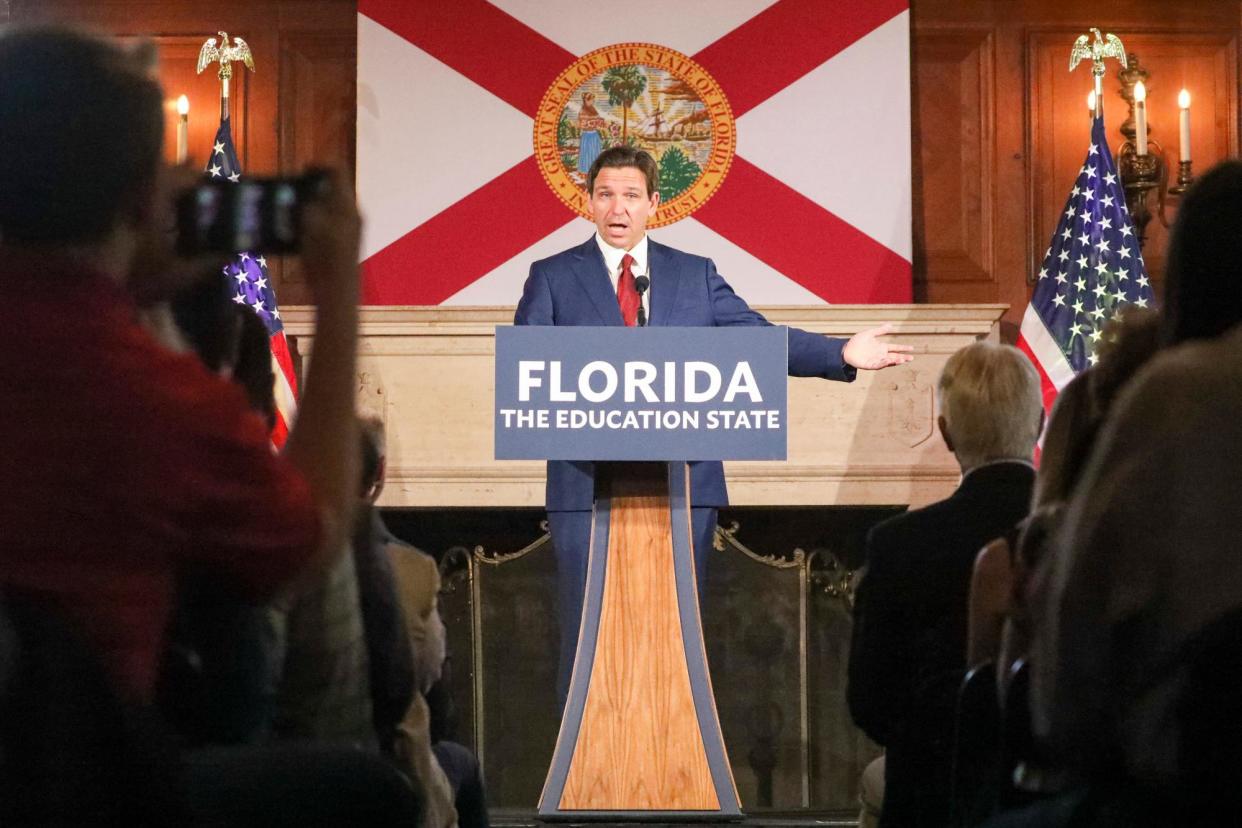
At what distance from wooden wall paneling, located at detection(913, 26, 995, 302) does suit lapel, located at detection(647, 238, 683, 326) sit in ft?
5.94

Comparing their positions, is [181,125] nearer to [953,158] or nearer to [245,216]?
[953,158]

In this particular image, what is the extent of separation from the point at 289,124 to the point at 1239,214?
4375 mm

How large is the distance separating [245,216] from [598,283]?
96.4 inches

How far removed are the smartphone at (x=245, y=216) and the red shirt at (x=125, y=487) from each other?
160mm

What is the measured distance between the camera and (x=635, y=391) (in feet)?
8.78

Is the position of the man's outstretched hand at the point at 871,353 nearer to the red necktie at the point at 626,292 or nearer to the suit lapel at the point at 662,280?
the suit lapel at the point at 662,280

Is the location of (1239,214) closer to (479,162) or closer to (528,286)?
(528,286)

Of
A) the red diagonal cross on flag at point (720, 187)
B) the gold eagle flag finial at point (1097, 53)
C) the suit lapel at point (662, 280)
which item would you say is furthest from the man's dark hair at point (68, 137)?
the gold eagle flag finial at point (1097, 53)

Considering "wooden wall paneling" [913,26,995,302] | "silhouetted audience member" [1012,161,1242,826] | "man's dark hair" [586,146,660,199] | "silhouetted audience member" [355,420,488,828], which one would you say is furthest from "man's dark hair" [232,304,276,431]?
"wooden wall paneling" [913,26,995,302]

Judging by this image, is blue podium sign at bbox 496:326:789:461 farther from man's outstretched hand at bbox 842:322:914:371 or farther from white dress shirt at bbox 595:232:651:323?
white dress shirt at bbox 595:232:651:323

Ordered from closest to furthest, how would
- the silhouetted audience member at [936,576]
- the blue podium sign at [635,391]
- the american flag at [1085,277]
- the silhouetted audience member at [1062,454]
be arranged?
the silhouetted audience member at [1062,454], the silhouetted audience member at [936,576], the blue podium sign at [635,391], the american flag at [1085,277]

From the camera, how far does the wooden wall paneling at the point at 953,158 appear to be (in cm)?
511

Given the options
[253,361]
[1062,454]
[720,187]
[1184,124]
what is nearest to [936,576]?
[1062,454]

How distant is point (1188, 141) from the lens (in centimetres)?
479
